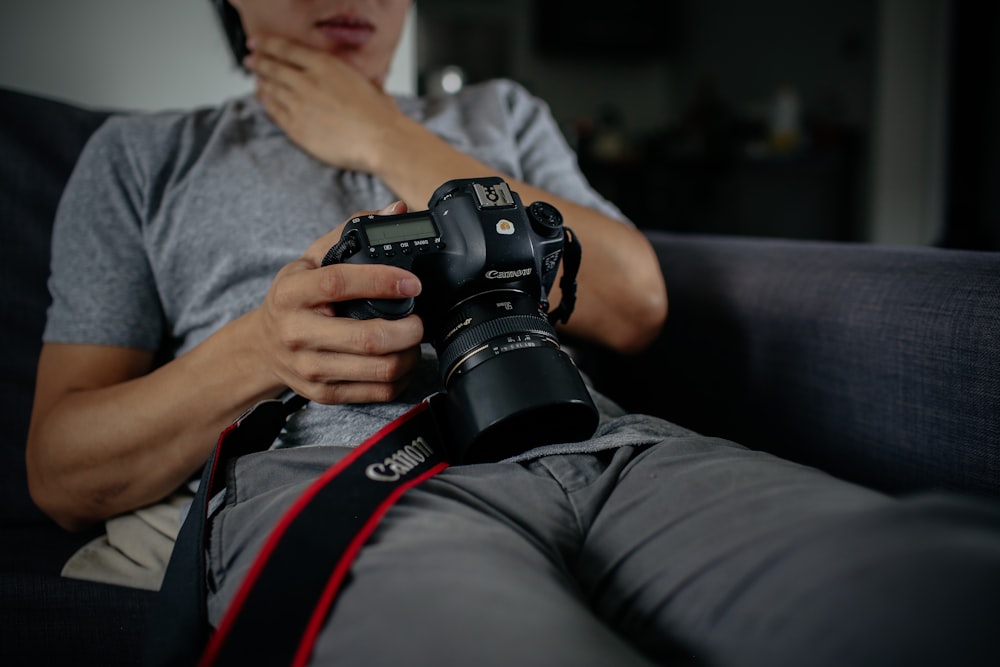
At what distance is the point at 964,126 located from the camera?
3.14 m

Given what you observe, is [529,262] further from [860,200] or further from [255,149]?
[860,200]

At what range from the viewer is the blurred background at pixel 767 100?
3.16 metres

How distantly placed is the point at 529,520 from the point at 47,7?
1.05 metres

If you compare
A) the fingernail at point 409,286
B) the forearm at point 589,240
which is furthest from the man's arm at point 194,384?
the forearm at point 589,240

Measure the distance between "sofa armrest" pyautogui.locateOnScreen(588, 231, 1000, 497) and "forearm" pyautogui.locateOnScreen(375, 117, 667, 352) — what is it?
0.42ft

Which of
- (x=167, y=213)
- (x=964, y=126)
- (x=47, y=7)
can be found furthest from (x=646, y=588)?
(x=964, y=126)

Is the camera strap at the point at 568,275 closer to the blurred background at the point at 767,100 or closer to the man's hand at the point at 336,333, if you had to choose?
the man's hand at the point at 336,333

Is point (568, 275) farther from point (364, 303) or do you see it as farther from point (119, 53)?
point (119, 53)

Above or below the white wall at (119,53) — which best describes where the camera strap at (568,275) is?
below

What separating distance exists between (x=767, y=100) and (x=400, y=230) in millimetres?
4346

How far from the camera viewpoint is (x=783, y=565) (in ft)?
1.21

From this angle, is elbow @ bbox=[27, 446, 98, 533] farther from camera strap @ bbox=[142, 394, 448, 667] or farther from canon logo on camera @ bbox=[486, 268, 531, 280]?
canon logo on camera @ bbox=[486, 268, 531, 280]

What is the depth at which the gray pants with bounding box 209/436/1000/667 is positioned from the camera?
307 millimetres

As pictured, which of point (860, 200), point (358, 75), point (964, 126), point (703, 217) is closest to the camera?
point (358, 75)
